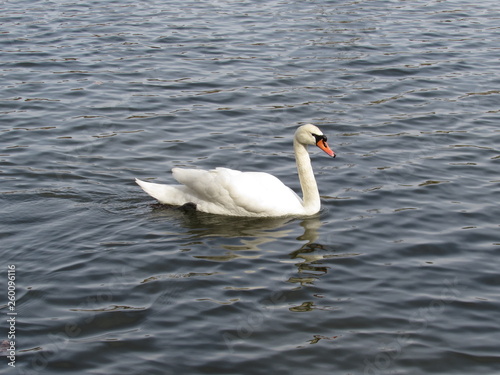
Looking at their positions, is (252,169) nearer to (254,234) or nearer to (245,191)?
(245,191)

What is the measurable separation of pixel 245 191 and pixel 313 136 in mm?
1215

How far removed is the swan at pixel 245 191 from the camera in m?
10.7

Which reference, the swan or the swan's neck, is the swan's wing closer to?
the swan

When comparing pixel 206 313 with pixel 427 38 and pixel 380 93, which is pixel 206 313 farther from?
pixel 427 38

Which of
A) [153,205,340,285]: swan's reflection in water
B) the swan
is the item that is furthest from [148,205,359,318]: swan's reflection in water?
the swan

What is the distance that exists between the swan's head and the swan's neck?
13cm

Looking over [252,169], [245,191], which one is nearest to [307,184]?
[245,191]

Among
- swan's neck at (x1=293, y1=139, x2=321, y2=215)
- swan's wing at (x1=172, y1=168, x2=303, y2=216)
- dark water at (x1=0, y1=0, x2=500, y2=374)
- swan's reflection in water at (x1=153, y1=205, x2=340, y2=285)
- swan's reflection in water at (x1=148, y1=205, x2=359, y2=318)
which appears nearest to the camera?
dark water at (x1=0, y1=0, x2=500, y2=374)

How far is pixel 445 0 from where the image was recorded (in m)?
23.2

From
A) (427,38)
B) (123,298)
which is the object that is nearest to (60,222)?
(123,298)

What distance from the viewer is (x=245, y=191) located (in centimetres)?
1068

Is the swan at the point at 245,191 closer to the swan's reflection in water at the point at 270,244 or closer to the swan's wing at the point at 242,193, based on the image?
the swan's wing at the point at 242,193

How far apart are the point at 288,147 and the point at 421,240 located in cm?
382

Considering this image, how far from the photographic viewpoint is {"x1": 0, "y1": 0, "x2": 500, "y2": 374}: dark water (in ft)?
25.8
